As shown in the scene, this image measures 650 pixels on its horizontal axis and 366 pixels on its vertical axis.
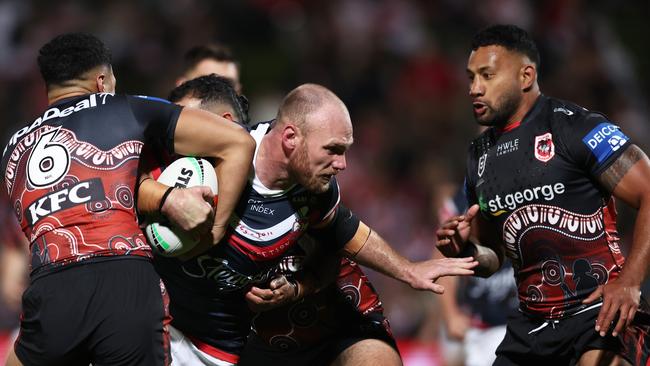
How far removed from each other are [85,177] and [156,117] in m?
0.45

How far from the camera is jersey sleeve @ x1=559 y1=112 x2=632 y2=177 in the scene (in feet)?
17.0

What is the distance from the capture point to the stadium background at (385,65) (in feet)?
35.3

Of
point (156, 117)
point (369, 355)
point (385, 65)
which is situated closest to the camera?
point (156, 117)

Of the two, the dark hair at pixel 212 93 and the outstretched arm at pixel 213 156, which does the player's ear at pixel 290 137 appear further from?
the dark hair at pixel 212 93

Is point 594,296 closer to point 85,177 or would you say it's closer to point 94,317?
point 94,317

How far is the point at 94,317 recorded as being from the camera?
4.62m

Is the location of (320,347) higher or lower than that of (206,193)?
lower

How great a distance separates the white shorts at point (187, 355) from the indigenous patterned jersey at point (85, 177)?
39.6 inches

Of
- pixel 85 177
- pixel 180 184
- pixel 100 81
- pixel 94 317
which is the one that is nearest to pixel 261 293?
pixel 180 184

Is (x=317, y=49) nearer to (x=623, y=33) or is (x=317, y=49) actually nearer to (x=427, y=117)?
(x=427, y=117)

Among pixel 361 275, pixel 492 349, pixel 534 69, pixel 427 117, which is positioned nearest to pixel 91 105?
pixel 361 275

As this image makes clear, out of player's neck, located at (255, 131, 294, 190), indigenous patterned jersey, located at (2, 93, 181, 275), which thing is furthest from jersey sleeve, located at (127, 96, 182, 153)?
player's neck, located at (255, 131, 294, 190)

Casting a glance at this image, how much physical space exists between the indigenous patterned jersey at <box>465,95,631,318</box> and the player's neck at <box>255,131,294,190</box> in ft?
3.81

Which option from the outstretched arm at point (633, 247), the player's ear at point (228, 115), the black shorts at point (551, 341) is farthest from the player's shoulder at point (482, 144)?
the player's ear at point (228, 115)
